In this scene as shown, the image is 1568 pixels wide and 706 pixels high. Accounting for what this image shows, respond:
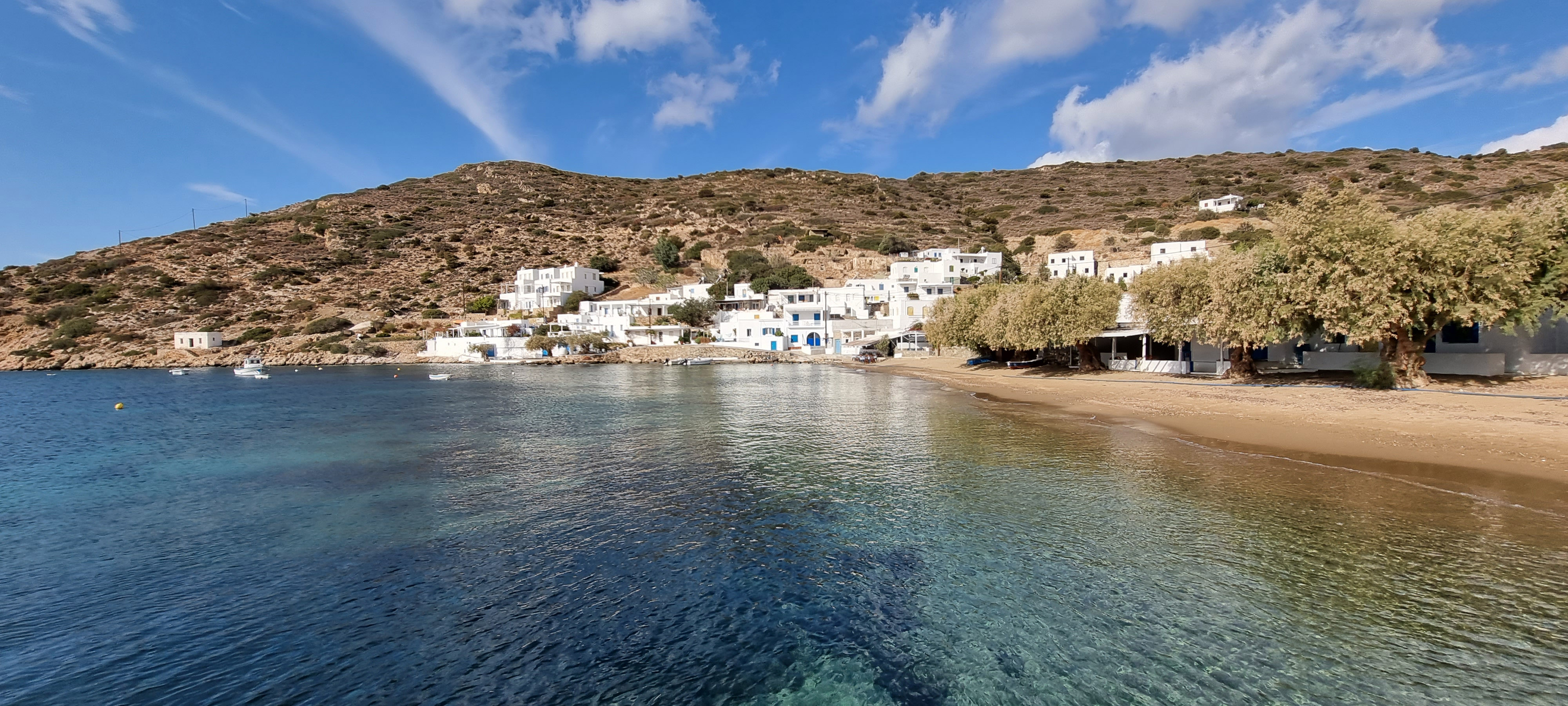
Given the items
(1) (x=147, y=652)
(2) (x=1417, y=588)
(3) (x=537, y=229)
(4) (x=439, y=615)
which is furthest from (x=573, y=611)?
(3) (x=537, y=229)

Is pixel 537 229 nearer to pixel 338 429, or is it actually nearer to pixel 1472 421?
pixel 338 429

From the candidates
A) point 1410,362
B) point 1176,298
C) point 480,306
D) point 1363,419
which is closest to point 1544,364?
point 1410,362

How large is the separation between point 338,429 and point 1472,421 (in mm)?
40149

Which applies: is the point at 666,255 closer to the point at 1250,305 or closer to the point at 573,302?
the point at 573,302

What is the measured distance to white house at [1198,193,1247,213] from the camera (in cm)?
10056

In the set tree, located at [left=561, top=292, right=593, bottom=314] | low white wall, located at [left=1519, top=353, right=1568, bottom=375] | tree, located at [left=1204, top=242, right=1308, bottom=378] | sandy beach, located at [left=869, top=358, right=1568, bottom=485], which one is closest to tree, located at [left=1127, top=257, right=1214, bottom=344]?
tree, located at [left=1204, top=242, right=1308, bottom=378]

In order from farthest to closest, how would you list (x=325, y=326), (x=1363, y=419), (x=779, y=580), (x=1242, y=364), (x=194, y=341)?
(x=325, y=326) → (x=194, y=341) → (x=1242, y=364) → (x=1363, y=419) → (x=779, y=580)

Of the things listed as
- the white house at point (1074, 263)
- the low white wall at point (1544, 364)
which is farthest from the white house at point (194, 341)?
the low white wall at point (1544, 364)

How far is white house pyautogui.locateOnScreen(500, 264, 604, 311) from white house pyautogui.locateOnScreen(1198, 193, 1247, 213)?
97965mm

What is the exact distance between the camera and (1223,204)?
101938mm

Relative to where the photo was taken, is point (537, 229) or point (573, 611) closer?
point (573, 611)

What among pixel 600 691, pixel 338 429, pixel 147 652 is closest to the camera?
pixel 600 691

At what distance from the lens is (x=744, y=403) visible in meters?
34.6

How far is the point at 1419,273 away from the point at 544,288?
89419mm
